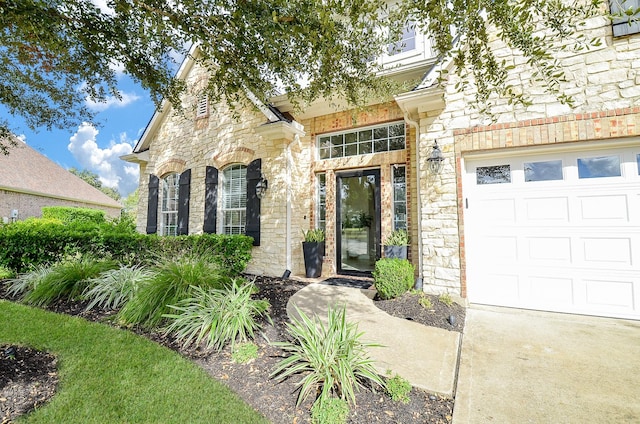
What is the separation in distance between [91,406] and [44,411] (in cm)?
31

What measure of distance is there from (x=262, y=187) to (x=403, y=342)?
4707 millimetres

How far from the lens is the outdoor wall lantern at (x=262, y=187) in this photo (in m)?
6.71

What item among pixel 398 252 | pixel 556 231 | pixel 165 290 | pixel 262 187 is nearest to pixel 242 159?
pixel 262 187

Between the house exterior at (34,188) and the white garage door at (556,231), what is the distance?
1994 centimetres

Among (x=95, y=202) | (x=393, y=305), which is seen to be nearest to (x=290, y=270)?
(x=393, y=305)

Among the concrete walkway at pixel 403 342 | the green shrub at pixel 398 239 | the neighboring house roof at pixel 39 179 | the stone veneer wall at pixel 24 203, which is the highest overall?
the neighboring house roof at pixel 39 179

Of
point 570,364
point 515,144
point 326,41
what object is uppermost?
point 326,41

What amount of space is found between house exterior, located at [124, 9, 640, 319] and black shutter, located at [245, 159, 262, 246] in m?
0.03

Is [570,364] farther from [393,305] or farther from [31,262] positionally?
[31,262]

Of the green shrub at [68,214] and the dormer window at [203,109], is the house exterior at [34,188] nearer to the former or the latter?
the green shrub at [68,214]

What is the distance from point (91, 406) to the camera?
2.10 meters

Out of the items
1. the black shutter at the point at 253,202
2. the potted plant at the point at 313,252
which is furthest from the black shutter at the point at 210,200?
the potted plant at the point at 313,252

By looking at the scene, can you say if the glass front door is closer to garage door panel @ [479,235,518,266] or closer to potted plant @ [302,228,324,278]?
potted plant @ [302,228,324,278]

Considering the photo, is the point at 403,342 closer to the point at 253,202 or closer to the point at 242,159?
the point at 253,202
